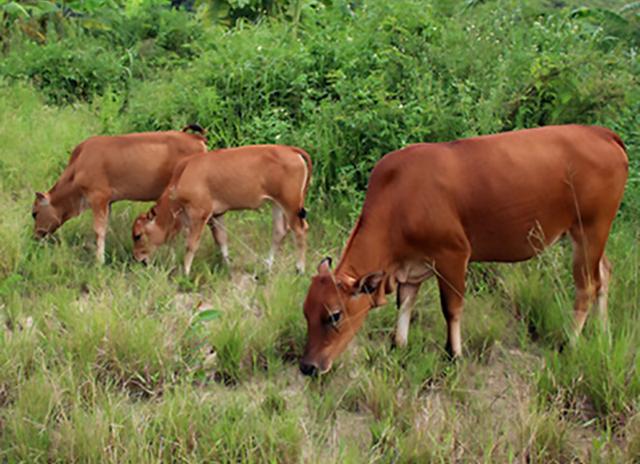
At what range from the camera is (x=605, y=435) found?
4.11 meters

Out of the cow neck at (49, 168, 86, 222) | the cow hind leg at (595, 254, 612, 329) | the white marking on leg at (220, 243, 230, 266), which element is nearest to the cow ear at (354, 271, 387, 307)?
the cow hind leg at (595, 254, 612, 329)

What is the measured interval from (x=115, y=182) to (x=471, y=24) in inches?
182

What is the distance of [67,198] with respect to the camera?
7020mm

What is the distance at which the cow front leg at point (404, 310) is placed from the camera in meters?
5.13

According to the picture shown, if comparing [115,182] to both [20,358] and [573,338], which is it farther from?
[573,338]

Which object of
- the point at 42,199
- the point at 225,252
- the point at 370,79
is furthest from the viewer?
the point at 370,79

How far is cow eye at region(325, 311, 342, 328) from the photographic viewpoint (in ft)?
14.9

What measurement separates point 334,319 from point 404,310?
2.46 ft

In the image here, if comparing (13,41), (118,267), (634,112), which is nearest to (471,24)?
(634,112)

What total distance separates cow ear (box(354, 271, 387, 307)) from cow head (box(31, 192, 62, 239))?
351 cm

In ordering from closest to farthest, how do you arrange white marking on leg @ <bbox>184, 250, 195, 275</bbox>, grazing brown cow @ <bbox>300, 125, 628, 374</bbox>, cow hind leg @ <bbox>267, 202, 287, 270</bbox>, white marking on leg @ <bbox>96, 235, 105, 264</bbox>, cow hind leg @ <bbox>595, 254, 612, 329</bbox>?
grazing brown cow @ <bbox>300, 125, 628, 374</bbox> → cow hind leg @ <bbox>595, 254, 612, 329</bbox> → white marking on leg @ <bbox>184, 250, 195, 275</bbox> → white marking on leg @ <bbox>96, 235, 105, 264</bbox> → cow hind leg @ <bbox>267, 202, 287, 270</bbox>

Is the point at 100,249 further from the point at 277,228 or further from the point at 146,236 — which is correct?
the point at 277,228

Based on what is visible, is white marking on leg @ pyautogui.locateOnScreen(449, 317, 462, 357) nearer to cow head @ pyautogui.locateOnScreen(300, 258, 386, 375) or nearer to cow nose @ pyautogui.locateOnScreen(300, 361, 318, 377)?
cow head @ pyautogui.locateOnScreen(300, 258, 386, 375)

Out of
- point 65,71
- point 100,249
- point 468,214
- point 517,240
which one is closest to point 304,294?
point 468,214
